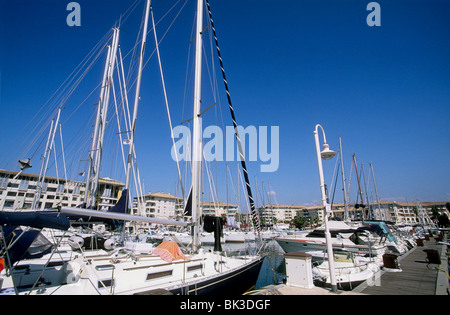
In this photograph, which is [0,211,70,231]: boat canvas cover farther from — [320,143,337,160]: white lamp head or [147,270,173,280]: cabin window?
[320,143,337,160]: white lamp head

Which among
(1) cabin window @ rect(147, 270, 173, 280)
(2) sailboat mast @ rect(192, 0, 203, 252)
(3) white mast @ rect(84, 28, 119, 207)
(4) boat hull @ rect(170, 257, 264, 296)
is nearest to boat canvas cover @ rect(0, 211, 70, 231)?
(1) cabin window @ rect(147, 270, 173, 280)

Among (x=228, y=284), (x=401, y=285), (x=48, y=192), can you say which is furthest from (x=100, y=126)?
(x=48, y=192)

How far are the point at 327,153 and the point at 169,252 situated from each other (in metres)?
8.10

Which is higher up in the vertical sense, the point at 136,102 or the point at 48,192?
the point at 136,102

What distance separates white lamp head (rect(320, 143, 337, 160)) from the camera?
7882 mm

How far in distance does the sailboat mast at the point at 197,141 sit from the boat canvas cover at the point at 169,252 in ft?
3.98

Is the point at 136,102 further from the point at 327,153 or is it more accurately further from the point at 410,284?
the point at 410,284

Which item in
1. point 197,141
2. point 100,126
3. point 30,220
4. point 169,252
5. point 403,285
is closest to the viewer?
point 30,220

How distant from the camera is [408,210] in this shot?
128250 mm

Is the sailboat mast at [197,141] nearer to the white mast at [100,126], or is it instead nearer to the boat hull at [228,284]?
the boat hull at [228,284]

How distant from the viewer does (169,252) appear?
9.66 metres
